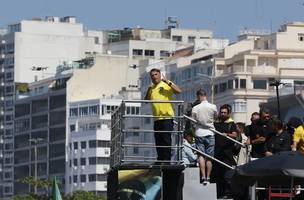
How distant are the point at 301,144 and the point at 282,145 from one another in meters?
0.54

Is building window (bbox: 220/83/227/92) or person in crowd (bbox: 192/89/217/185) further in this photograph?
building window (bbox: 220/83/227/92)

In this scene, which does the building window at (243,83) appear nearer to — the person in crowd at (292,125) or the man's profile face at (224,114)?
the man's profile face at (224,114)

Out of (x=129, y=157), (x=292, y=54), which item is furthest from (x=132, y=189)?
(x=292, y=54)

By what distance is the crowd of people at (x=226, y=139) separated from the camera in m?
37.0

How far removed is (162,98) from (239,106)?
465 ft

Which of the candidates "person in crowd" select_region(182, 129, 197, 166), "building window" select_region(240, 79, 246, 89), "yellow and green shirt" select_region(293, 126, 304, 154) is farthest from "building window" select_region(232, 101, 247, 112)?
"yellow and green shirt" select_region(293, 126, 304, 154)

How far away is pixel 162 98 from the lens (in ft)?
123

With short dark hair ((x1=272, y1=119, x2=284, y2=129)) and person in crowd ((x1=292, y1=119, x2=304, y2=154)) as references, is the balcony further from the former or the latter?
person in crowd ((x1=292, y1=119, x2=304, y2=154))

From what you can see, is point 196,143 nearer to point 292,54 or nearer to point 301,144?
point 301,144

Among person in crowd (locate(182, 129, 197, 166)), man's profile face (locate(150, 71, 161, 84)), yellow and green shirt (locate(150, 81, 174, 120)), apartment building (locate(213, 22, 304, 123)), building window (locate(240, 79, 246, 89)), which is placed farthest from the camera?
building window (locate(240, 79, 246, 89))

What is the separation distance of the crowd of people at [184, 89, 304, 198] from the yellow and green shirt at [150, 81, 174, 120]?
0.54 metres

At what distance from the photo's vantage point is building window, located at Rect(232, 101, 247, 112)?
178 meters

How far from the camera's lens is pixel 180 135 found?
37125 millimetres

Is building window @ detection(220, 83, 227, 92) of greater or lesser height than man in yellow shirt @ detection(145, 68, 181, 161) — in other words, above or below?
below
